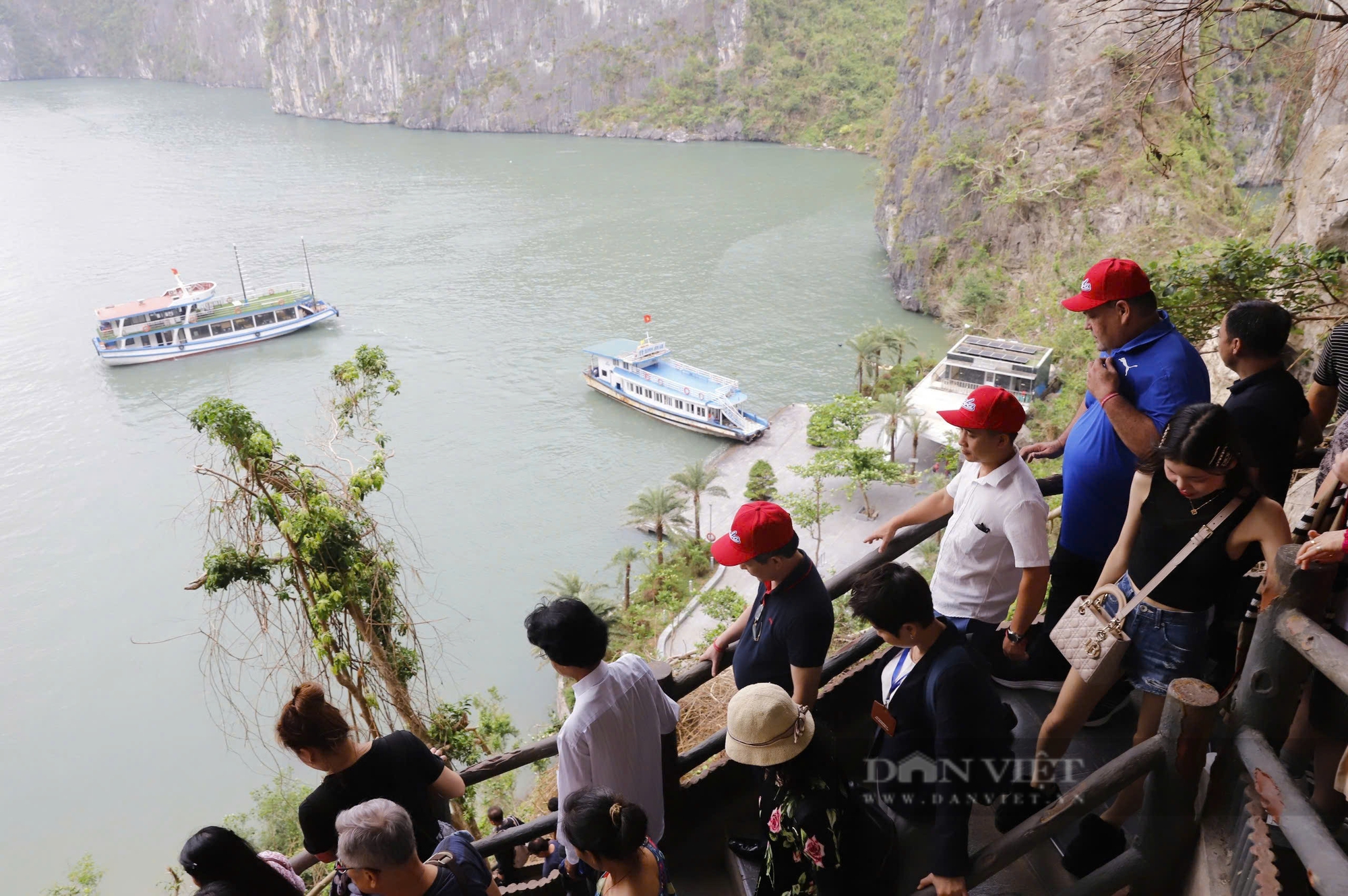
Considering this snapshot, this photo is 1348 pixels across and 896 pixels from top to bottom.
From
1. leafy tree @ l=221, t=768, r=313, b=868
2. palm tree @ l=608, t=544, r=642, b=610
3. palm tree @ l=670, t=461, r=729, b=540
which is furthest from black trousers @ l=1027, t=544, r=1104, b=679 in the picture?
palm tree @ l=670, t=461, r=729, b=540

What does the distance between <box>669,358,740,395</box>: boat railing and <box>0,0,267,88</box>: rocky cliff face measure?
82.5m

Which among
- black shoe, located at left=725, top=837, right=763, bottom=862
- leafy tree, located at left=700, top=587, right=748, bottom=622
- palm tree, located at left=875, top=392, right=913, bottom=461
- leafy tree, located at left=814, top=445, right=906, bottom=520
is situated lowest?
leafy tree, located at left=700, top=587, right=748, bottom=622

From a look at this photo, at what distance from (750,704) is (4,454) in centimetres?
3203

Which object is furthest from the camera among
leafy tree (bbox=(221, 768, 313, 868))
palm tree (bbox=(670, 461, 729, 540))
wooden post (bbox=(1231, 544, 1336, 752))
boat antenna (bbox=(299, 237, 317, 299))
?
boat antenna (bbox=(299, 237, 317, 299))

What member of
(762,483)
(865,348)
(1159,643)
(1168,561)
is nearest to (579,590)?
(762,483)

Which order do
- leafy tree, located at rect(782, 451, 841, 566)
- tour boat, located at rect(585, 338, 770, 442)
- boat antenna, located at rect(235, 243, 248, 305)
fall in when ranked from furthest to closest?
boat antenna, located at rect(235, 243, 248, 305)
tour boat, located at rect(585, 338, 770, 442)
leafy tree, located at rect(782, 451, 841, 566)

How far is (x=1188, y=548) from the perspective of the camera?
85.7 inches

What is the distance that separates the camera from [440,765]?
2.52 metres

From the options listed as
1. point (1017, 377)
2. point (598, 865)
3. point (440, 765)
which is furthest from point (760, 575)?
point (1017, 377)

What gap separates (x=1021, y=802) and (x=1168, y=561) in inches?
29.2

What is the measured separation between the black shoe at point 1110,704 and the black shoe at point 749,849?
1.04 metres

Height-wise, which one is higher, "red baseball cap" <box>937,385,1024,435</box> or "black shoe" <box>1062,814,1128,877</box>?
"red baseball cap" <box>937,385,1024,435</box>

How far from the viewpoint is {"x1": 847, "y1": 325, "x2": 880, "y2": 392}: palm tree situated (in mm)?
26250

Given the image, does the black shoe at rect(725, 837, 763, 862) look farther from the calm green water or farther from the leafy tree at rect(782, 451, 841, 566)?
the leafy tree at rect(782, 451, 841, 566)
